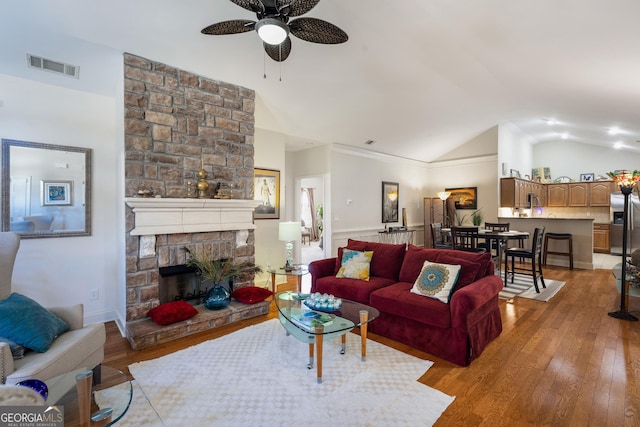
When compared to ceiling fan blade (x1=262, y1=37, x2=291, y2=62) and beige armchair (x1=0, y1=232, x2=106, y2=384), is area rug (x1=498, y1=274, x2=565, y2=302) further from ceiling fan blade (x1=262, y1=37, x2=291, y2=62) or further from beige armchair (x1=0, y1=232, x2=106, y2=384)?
beige armchair (x1=0, y1=232, x2=106, y2=384)

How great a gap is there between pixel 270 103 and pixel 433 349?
397 cm

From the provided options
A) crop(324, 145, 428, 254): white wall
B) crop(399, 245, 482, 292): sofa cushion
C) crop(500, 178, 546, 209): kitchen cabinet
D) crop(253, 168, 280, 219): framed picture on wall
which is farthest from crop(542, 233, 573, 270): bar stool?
crop(253, 168, 280, 219): framed picture on wall

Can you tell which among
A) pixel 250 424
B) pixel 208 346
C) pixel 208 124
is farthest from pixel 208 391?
pixel 208 124

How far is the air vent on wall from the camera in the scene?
9.87ft

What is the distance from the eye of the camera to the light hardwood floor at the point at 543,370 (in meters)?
2.03

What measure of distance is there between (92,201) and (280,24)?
323cm

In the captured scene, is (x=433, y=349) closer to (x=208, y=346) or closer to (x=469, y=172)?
(x=208, y=346)

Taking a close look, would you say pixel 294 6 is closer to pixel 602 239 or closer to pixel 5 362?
pixel 5 362

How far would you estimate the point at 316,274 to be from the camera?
3998 millimetres

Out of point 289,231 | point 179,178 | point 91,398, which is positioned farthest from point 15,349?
point 289,231

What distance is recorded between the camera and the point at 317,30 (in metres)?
2.31

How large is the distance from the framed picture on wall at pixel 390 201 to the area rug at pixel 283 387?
15.6 feet

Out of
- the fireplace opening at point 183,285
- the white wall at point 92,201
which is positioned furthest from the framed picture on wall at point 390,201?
the white wall at point 92,201

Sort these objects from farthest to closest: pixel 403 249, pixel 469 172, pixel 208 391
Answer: pixel 469 172 < pixel 403 249 < pixel 208 391
